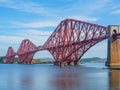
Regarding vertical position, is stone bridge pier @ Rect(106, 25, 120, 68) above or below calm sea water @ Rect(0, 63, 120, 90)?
above

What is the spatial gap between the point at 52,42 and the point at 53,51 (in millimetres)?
8799

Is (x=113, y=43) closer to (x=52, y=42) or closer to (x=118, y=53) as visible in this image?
(x=118, y=53)

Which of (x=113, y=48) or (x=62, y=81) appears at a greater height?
(x=113, y=48)

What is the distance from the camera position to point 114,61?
97.4 meters

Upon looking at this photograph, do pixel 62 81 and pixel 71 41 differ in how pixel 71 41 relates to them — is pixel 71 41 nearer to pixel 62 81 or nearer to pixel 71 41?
pixel 71 41

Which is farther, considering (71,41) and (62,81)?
(71,41)

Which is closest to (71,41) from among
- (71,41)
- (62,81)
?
(71,41)

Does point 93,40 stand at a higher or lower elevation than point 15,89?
higher

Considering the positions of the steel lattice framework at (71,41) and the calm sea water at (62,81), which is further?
the steel lattice framework at (71,41)

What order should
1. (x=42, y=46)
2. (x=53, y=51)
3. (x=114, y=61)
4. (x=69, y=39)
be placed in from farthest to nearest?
(x=42, y=46) < (x=53, y=51) < (x=69, y=39) < (x=114, y=61)

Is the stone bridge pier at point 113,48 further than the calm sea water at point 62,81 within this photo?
Yes

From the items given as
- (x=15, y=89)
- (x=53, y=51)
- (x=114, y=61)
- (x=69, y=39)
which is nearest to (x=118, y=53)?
(x=114, y=61)

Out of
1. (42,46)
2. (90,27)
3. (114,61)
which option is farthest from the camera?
(42,46)

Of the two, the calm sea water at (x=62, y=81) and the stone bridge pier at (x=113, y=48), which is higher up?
the stone bridge pier at (x=113, y=48)
